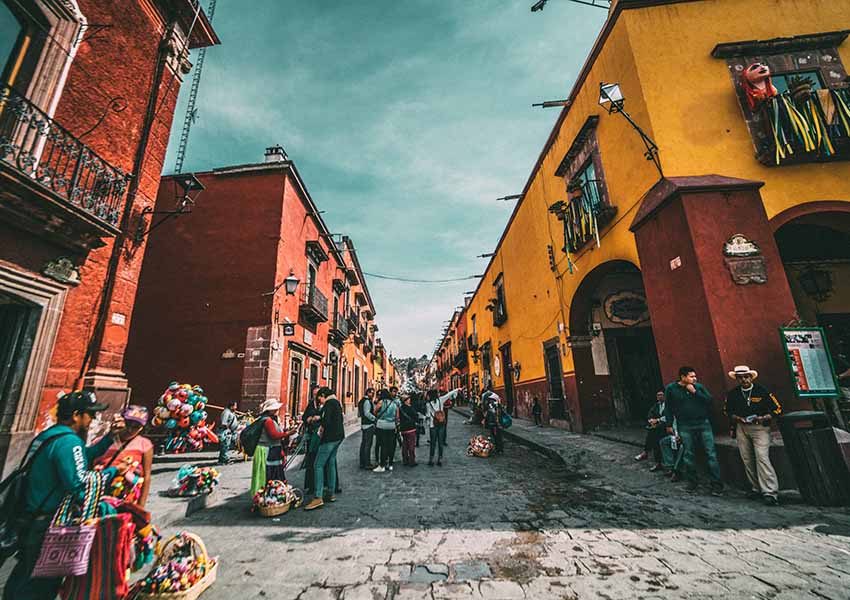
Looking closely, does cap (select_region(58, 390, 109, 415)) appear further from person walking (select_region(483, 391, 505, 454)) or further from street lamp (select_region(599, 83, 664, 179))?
street lamp (select_region(599, 83, 664, 179))

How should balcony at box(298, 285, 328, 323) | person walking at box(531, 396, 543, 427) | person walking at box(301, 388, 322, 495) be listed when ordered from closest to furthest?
person walking at box(301, 388, 322, 495)
balcony at box(298, 285, 328, 323)
person walking at box(531, 396, 543, 427)

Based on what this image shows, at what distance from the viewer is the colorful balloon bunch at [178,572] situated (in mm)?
2426

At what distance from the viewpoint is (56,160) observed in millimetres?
5340

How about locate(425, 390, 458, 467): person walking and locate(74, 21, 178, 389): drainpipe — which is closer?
locate(74, 21, 178, 389): drainpipe

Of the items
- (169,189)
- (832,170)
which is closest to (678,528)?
(832,170)

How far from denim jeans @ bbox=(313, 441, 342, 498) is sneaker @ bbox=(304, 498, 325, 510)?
8cm

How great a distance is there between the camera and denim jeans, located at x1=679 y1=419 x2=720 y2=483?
15.5 feet

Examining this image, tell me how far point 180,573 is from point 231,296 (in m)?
9.15

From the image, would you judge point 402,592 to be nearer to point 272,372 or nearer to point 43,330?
point 43,330

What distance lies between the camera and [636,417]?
10.9m

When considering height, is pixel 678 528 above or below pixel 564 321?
below

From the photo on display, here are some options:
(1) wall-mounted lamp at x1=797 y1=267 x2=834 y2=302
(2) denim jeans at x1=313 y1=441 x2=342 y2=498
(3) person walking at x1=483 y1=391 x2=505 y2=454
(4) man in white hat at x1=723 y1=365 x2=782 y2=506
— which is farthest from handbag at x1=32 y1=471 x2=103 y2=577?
(1) wall-mounted lamp at x1=797 y1=267 x2=834 y2=302

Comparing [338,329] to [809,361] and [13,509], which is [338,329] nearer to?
[13,509]

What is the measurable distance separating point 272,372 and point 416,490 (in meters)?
6.30
